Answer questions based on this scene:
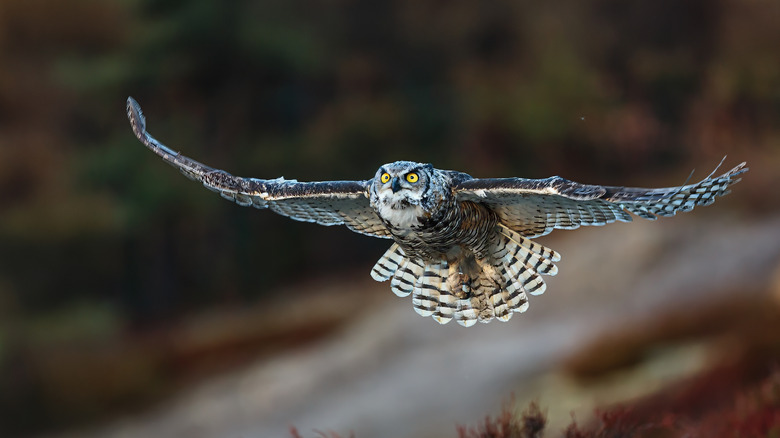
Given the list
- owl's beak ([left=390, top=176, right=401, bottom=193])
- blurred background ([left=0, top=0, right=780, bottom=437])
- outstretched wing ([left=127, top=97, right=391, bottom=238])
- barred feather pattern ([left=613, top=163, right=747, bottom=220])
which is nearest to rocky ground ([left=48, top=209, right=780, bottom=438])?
blurred background ([left=0, top=0, right=780, bottom=437])

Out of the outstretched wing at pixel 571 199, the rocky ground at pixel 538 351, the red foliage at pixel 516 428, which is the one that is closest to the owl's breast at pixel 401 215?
the outstretched wing at pixel 571 199

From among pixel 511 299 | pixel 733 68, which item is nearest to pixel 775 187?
pixel 733 68

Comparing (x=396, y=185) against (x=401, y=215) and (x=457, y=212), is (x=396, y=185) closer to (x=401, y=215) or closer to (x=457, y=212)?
(x=401, y=215)

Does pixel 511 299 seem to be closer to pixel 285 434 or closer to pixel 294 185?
pixel 294 185

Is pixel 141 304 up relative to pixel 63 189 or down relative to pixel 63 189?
down

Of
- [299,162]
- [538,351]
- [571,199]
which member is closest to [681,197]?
[571,199]

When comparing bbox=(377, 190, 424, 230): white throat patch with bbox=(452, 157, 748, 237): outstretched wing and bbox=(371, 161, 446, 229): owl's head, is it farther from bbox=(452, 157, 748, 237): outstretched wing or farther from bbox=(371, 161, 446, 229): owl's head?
bbox=(452, 157, 748, 237): outstretched wing
